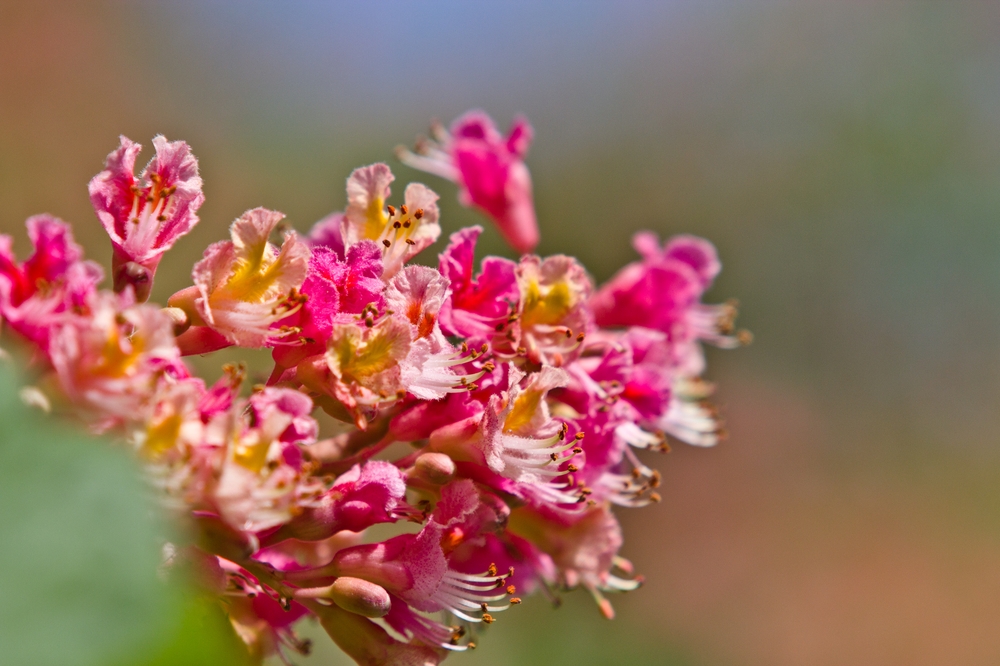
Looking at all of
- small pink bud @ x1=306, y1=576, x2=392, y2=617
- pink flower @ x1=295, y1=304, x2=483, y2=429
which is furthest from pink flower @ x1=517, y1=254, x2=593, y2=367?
small pink bud @ x1=306, y1=576, x2=392, y2=617

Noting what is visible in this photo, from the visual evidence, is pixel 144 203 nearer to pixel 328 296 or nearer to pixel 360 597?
pixel 328 296

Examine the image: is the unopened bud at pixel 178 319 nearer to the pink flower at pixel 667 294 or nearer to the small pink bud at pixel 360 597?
the small pink bud at pixel 360 597

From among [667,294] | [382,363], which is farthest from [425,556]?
[667,294]

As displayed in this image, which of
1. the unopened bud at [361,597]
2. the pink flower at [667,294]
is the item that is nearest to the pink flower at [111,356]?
the unopened bud at [361,597]

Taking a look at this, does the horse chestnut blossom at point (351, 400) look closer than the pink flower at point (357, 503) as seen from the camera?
Yes

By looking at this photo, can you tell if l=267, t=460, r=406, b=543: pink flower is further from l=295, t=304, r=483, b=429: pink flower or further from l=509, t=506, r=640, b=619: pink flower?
l=509, t=506, r=640, b=619: pink flower
